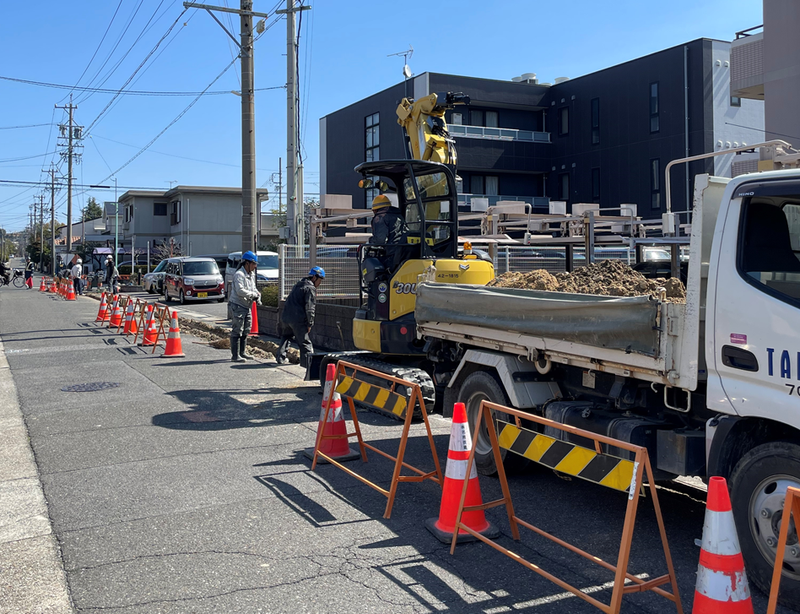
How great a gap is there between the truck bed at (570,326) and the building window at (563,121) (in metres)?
34.4

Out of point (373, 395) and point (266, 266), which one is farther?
point (266, 266)

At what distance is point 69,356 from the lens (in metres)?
15.1

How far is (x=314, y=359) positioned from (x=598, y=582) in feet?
19.9

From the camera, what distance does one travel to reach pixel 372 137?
4431 centimetres

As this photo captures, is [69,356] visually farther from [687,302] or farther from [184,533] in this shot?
[687,302]

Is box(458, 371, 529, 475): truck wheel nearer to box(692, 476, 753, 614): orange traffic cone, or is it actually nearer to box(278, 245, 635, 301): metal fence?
box(692, 476, 753, 614): orange traffic cone

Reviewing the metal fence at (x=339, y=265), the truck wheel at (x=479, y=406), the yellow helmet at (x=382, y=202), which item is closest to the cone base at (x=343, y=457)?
the truck wheel at (x=479, y=406)

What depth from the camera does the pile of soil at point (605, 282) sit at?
5.42 metres

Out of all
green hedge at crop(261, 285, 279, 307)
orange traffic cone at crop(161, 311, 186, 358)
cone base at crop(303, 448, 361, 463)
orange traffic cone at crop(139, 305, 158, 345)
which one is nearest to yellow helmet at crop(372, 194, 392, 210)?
cone base at crop(303, 448, 361, 463)

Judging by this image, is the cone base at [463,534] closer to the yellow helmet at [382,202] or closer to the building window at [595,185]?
the yellow helmet at [382,202]

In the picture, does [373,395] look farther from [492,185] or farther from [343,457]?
[492,185]

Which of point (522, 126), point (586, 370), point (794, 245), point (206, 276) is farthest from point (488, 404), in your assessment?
point (522, 126)

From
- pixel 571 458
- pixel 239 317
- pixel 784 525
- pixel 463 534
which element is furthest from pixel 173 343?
pixel 784 525

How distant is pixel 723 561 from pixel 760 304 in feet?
4.98
